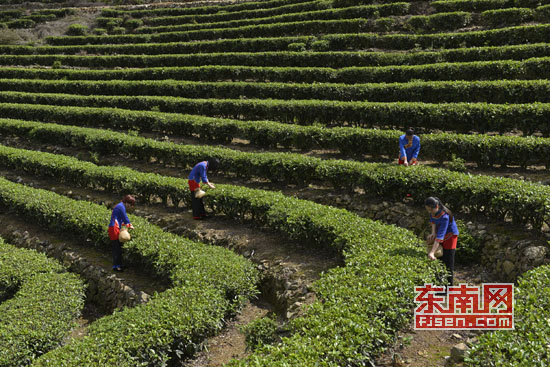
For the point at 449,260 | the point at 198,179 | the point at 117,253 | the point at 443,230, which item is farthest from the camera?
the point at 198,179

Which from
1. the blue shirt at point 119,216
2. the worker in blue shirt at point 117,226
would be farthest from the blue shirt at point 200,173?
the blue shirt at point 119,216

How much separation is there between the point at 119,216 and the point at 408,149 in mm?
7391

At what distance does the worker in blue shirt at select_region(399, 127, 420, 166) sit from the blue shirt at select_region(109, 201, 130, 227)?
6.89 m

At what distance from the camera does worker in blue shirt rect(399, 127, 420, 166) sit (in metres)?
10.7

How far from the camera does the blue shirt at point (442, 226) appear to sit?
6.92 m

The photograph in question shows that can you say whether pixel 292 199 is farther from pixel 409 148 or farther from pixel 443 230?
pixel 443 230

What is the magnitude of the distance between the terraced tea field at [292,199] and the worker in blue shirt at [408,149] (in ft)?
1.64

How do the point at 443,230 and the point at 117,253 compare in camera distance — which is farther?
the point at 117,253

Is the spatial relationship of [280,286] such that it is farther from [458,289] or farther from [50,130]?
[50,130]

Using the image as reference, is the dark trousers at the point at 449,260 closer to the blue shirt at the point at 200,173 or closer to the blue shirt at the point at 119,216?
the blue shirt at the point at 200,173

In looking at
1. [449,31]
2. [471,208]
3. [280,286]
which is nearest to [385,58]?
[449,31]

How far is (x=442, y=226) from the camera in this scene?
6.94 meters

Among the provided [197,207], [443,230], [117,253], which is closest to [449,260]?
[443,230]

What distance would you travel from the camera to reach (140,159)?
1688 centimetres
